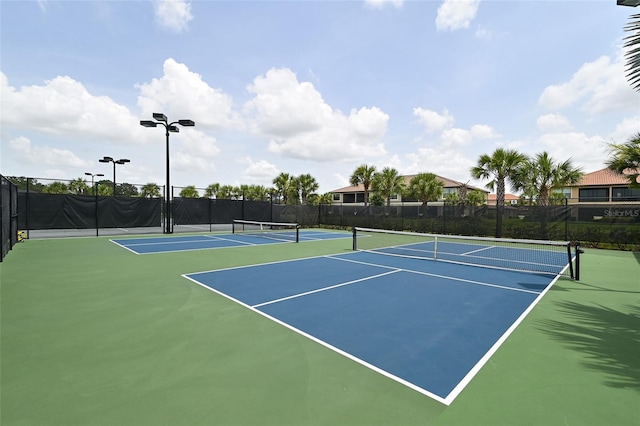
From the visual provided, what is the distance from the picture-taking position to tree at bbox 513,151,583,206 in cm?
1870

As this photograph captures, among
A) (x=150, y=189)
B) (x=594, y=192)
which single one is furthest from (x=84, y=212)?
(x=594, y=192)

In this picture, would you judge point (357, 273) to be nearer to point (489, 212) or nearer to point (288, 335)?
point (288, 335)

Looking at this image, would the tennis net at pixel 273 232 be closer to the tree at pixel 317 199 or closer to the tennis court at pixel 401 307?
the tennis court at pixel 401 307

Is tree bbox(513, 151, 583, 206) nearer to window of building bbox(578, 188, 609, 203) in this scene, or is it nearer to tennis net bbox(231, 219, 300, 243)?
tennis net bbox(231, 219, 300, 243)

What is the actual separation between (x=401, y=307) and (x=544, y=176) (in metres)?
18.7

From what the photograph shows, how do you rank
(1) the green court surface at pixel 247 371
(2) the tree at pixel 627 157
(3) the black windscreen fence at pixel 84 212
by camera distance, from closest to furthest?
(1) the green court surface at pixel 247 371, (2) the tree at pixel 627 157, (3) the black windscreen fence at pixel 84 212

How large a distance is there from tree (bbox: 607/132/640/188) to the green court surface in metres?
9.52

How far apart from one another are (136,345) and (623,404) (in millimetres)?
5029

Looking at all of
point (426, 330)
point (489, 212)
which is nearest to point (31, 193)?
point (426, 330)

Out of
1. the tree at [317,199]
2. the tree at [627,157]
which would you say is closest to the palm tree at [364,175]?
the tree at [317,199]

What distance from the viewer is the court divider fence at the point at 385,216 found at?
1412 centimetres

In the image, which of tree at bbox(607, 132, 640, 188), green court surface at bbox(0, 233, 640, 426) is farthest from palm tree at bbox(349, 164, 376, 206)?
green court surface at bbox(0, 233, 640, 426)

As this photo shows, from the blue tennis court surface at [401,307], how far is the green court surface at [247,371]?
0.22 m

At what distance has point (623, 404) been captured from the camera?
108 inches
